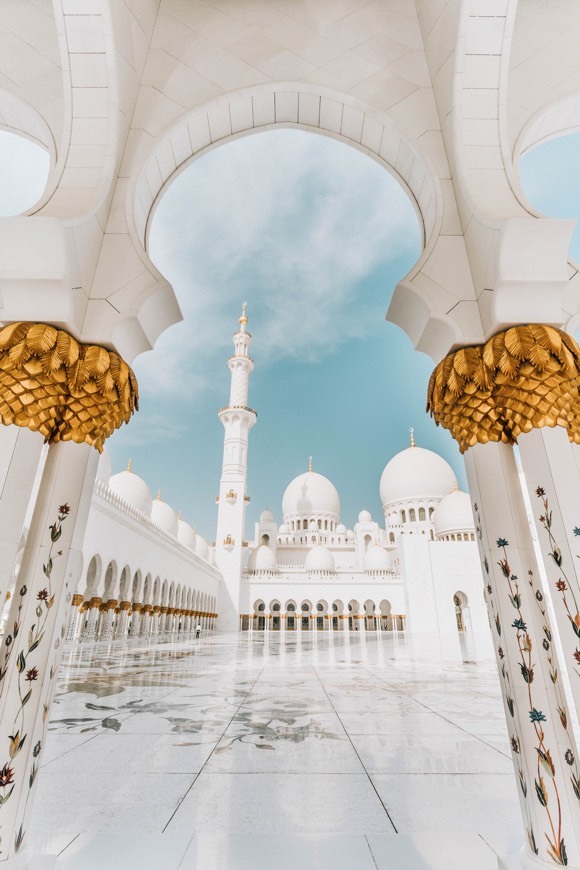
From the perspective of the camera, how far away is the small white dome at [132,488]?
49.4 feet

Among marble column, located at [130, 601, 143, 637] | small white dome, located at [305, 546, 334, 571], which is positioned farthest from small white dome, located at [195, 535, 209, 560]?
marble column, located at [130, 601, 143, 637]

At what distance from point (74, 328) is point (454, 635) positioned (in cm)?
1643

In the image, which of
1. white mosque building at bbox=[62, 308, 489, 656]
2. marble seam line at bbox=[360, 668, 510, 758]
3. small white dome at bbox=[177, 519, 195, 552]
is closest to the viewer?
marble seam line at bbox=[360, 668, 510, 758]

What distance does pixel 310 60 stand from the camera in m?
2.29

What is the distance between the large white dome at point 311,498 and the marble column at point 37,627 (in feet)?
90.3

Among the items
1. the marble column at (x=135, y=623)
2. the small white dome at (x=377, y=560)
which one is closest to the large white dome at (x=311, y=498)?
the small white dome at (x=377, y=560)

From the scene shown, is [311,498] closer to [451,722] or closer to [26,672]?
[451,722]

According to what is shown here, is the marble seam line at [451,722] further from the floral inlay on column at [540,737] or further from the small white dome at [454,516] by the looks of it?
the small white dome at [454,516]

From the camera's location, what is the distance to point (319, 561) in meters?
22.8

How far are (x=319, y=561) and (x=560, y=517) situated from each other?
73.3ft

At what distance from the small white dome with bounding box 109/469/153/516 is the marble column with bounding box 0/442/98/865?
553 inches

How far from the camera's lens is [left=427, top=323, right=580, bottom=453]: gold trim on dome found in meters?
1.51

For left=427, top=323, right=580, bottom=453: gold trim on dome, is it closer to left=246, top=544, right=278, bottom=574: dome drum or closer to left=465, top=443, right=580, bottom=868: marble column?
left=465, top=443, right=580, bottom=868: marble column

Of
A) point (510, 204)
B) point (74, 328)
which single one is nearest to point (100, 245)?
point (74, 328)
